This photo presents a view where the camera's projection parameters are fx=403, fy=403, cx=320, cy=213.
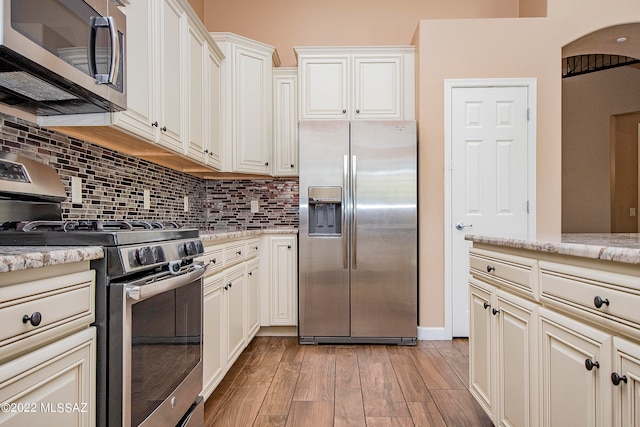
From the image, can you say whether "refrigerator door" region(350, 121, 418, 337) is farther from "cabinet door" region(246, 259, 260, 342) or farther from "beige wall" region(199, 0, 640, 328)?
"cabinet door" region(246, 259, 260, 342)

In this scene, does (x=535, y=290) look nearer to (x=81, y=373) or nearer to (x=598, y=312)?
(x=598, y=312)

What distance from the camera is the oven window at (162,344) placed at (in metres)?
1.20

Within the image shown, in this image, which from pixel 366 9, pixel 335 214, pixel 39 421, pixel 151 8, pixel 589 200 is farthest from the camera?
pixel 589 200

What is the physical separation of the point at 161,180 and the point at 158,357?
1.61 metres

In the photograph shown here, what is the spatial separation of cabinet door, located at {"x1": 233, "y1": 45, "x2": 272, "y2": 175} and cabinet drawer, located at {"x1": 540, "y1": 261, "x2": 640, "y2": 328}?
97.5 inches

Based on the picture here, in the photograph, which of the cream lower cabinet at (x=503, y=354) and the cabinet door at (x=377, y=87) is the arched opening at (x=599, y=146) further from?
the cream lower cabinet at (x=503, y=354)

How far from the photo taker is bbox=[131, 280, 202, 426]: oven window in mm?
1202

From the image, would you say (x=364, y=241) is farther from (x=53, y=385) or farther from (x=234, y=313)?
(x=53, y=385)

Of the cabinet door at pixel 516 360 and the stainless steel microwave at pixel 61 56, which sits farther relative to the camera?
the cabinet door at pixel 516 360

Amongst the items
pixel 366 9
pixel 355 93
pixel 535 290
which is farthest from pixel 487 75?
pixel 535 290

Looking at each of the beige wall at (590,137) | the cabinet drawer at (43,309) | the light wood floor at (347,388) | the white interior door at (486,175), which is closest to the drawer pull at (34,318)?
the cabinet drawer at (43,309)

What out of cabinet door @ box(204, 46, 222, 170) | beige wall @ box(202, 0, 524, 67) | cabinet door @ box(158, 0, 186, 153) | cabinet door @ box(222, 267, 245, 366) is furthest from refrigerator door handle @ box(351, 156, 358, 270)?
beige wall @ box(202, 0, 524, 67)

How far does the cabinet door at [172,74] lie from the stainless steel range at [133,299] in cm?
62

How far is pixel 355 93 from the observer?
3.45 metres
